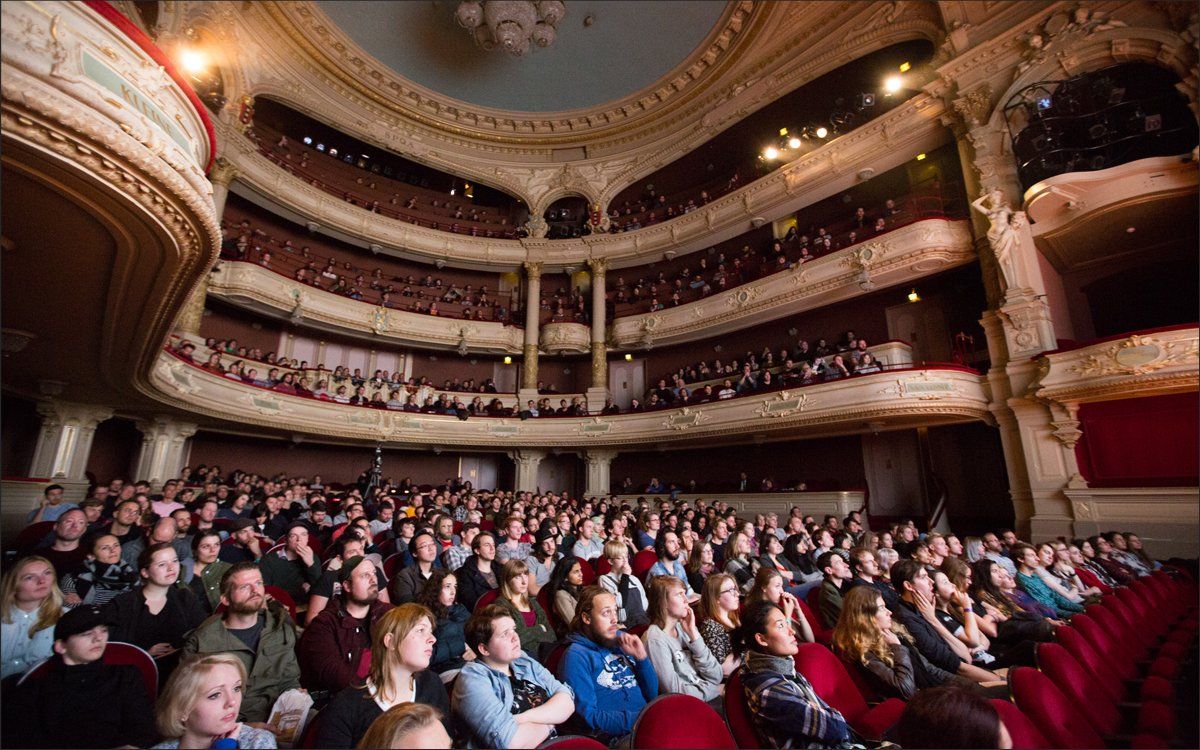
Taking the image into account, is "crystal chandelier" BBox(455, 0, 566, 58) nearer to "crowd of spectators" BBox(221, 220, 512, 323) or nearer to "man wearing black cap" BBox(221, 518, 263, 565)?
"crowd of spectators" BBox(221, 220, 512, 323)

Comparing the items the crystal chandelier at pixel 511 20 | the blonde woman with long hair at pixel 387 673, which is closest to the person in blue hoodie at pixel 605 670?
the blonde woman with long hair at pixel 387 673

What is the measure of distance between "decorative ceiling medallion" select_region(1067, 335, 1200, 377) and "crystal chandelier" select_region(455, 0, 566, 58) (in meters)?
12.6

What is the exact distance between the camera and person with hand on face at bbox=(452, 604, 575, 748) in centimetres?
170

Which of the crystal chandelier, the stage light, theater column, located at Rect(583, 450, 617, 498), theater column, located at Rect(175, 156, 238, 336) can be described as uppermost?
the crystal chandelier

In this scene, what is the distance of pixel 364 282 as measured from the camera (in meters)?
14.5

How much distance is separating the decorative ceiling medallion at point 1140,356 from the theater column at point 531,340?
426 inches

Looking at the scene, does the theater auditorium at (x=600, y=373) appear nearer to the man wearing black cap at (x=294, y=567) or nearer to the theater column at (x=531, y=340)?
the man wearing black cap at (x=294, y=567)

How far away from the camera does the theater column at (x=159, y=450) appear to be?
912cm

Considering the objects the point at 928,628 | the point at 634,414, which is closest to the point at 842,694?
the point at 928,628

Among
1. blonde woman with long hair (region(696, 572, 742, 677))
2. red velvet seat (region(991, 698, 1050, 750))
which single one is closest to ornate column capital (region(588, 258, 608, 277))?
blonde woman with long hair (region(696, 572, 742, 677))

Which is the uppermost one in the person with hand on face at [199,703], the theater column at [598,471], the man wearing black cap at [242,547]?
the theater column at [598,471]

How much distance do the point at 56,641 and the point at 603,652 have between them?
1823mm

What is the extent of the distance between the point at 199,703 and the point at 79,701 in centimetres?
56

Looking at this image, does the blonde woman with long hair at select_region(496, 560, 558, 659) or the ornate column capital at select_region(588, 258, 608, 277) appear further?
the ornate column capital at select_region(588, 258, 608, 277)
